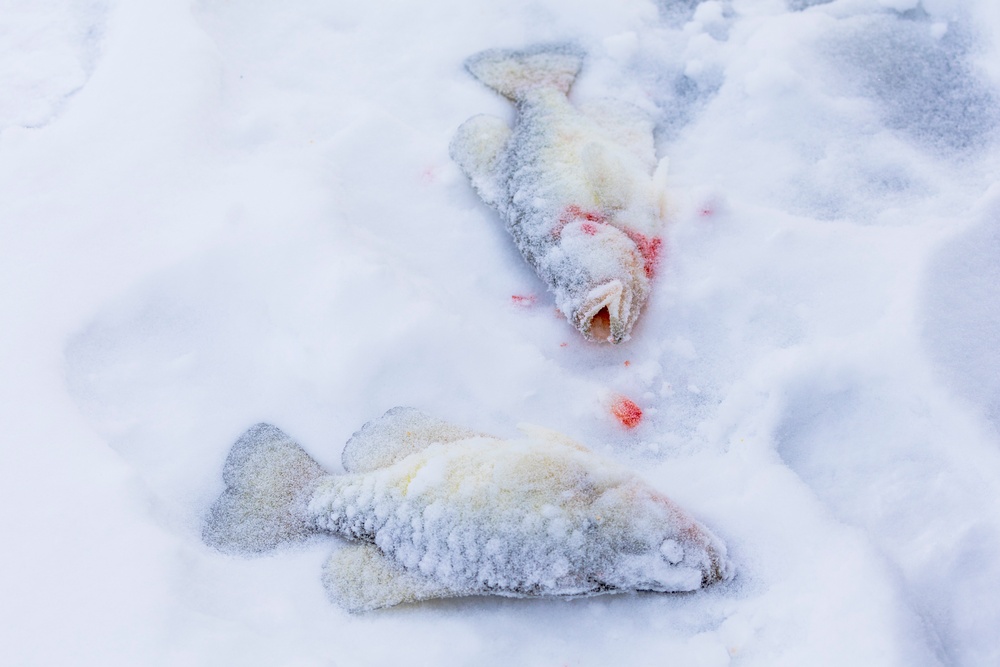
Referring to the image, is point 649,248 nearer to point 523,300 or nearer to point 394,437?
point 523,300

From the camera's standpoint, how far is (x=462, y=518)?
2.29 m

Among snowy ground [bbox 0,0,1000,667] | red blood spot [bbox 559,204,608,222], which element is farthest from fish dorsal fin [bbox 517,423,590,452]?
red blood spot [bbox 559,204,608,222]

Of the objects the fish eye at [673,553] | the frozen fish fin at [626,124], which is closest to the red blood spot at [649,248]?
the frozen fish fin at [626,124]

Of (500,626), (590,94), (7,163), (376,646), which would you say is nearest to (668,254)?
(590,94)

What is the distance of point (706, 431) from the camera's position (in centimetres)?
261

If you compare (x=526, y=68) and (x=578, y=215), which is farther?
(x=526, y=68)

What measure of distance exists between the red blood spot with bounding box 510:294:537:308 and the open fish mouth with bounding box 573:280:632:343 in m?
0.23

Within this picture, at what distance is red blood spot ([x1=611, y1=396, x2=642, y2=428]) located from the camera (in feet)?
8.73

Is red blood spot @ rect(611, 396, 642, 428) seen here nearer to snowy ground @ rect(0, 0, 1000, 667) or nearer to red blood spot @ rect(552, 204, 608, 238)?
snowy ground @ rect(0, 0, 1000, 667)

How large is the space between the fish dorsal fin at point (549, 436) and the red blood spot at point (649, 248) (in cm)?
86

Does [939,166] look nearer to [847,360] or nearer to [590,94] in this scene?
[847,360]

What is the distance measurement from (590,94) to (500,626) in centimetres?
251

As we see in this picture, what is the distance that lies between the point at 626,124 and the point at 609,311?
110 cm

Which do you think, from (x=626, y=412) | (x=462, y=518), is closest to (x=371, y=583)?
(x=462, y=518)
